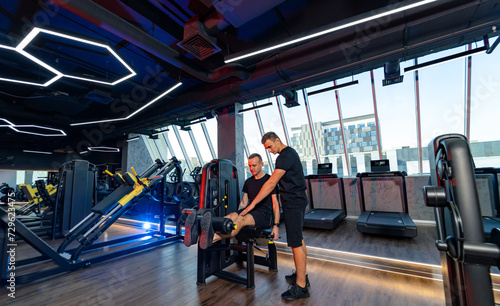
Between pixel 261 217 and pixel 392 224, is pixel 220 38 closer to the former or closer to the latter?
pixel 261 217

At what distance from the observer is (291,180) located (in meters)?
2.36

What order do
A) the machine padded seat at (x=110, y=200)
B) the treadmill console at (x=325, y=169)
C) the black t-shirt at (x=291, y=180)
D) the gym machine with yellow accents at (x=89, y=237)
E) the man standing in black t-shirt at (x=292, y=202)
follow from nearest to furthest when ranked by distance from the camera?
the man standing in black t-shirt at (x=292, y=202) → the black t-shirt at (x=291, y=180) → the gym machine with yellow accents at (x=89, y=237) → the machine padded seat at (x=110, y=200) → the treadmill console at (x=325, y=169)

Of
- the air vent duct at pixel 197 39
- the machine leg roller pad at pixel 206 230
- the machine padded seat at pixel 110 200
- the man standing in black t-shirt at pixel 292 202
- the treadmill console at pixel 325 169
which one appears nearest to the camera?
the machine leg roller pad at pixel 206 230

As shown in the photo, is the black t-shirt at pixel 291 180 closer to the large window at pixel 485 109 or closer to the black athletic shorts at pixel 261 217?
the black athletic shorts at pixel 261 217

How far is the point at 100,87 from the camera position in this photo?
6758 mm

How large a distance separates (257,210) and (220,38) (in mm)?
4180

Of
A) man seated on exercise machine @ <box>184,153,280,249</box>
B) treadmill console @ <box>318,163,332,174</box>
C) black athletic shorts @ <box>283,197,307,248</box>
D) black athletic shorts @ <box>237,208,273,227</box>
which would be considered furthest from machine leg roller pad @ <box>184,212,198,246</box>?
treadmill console @ <box>318,163,332,174</box>

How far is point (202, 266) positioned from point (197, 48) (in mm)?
3846

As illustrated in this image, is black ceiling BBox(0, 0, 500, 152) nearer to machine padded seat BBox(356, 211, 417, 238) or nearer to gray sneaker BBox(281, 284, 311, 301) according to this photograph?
machine padded seat BBox(356, 211, 417, 238)

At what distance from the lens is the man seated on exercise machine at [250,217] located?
214 cm

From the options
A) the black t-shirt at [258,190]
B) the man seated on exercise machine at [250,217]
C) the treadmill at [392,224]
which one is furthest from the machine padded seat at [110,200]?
the treadmill at [392,224]

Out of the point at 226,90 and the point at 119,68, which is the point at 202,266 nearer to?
the point at 226,90

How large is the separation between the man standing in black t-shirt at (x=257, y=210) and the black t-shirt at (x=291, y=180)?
338 mm

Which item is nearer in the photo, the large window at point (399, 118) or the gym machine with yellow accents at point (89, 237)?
the gym machine with yellow accents at point (89, 237)
